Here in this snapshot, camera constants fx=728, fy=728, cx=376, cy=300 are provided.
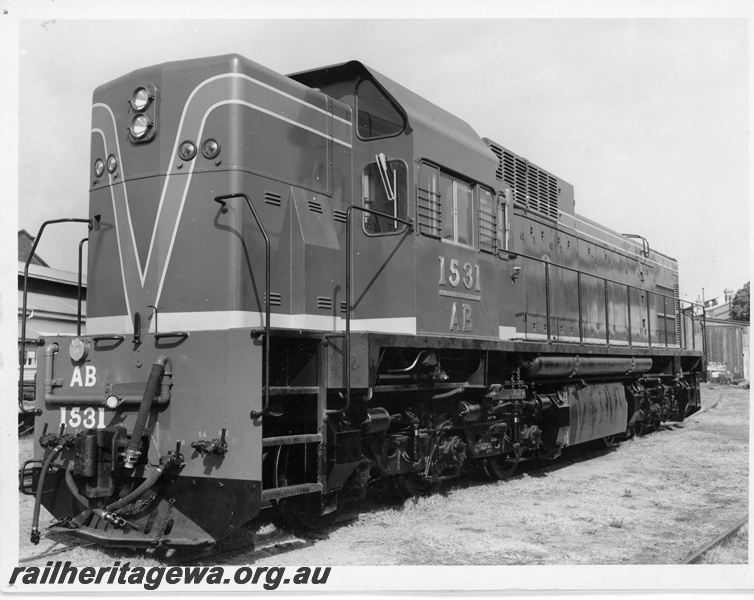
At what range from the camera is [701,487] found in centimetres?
818

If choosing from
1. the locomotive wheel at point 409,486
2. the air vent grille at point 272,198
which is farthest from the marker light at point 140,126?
the locomotive wheel at point 409,486

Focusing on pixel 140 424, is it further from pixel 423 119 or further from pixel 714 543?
pixel 714 543

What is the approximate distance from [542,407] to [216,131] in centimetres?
528

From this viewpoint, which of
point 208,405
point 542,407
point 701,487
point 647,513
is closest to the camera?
point 208,405

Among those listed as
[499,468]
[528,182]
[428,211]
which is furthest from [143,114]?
[499,468]

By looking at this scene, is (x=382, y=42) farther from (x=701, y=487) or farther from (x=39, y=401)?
(x=701, y=487)

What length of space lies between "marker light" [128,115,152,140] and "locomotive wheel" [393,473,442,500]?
150 inches

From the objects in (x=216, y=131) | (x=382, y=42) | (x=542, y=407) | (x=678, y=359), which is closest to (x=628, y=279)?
(x=678, y=359)

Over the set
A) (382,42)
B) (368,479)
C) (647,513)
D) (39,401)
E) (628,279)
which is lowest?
(647,513)

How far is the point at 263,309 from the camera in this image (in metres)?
5.42

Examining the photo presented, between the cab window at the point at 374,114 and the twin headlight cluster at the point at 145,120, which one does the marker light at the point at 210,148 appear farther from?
the cab window at the point at 374,114

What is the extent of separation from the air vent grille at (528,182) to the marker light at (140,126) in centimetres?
383

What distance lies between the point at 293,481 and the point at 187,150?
2.59m

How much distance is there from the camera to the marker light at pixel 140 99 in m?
5.61
